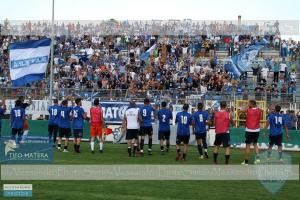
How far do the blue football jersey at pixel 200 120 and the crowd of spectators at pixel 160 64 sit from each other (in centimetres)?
1380

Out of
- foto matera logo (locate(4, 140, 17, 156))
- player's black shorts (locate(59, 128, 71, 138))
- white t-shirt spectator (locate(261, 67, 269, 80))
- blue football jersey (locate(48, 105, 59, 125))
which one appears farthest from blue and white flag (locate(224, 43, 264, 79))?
foto matera logo (locate(4, 140, 17, 156))

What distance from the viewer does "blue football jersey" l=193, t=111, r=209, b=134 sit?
23.7 m

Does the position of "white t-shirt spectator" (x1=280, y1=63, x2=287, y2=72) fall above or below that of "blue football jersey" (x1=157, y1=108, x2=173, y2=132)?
above

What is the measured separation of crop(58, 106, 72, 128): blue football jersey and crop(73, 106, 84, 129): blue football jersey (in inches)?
8.7

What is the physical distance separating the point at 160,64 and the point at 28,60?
572 inches

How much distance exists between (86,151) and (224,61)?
20.5 metres

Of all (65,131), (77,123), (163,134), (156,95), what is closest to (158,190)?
(163,134)

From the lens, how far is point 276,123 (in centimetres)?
2267

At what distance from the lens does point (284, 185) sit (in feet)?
51.8

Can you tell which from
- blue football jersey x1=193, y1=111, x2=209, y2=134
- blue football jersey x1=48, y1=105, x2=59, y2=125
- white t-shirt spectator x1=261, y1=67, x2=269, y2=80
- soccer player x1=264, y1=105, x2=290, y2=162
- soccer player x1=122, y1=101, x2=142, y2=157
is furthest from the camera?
white t-shirt spectator x1=261, y1=67, x2=269, y2=80

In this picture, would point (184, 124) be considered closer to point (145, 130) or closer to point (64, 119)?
point (145, 130)

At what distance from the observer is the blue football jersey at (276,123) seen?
74.4ft

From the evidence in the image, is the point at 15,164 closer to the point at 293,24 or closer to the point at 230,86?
the point at 230,86

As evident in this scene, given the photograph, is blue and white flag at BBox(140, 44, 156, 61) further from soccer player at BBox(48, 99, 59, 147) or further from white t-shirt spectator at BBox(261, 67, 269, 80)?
soccer player at BBox(48, 99, 59, 147)
